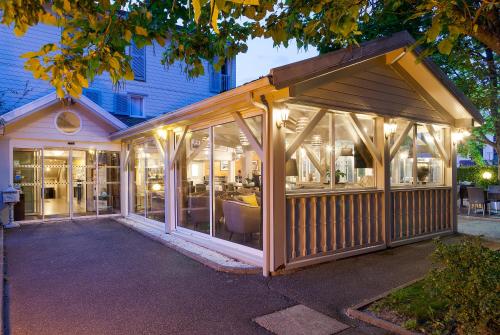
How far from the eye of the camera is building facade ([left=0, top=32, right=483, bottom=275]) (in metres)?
5.38

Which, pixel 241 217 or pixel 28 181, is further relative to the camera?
pixel 28 181

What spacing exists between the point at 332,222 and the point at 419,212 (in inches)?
113

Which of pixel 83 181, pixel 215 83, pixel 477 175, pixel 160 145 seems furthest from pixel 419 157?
pixel 215 83

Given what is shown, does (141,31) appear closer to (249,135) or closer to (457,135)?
(249,135)

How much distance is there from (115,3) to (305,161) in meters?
3.76

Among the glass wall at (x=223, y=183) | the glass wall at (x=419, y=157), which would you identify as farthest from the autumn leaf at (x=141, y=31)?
the glass wall at (x=419, y=157)

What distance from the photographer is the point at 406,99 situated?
24.2ft

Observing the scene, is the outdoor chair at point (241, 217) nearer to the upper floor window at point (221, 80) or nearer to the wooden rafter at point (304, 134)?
the wooden rafter at point (304, 134)

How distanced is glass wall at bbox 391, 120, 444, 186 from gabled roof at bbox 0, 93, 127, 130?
336 inches

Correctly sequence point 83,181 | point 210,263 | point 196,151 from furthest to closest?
1. point 83,181
2. point 196,151
3. point 210,263

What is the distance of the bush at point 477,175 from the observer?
543 inches

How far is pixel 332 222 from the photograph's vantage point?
604 centimetres

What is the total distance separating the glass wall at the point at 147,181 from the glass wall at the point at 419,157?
5918 millimetres

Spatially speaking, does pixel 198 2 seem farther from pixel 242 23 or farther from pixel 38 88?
pixel 38 88
